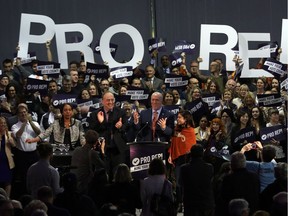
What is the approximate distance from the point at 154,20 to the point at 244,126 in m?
9.70

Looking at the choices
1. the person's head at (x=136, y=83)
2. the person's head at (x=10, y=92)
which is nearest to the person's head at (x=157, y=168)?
the person's head at (x=10, y=92)

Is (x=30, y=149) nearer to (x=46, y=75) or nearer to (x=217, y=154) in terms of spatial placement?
(x=217, y=154)

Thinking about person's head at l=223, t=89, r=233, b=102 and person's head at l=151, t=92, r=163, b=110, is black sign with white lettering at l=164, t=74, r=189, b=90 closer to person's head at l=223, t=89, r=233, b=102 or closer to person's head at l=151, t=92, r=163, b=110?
person's head at l=223, t=89, r=233, b=102

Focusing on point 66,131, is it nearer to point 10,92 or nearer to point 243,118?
point 10,92

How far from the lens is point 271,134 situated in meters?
16.5

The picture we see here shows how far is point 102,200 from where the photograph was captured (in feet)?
44.1

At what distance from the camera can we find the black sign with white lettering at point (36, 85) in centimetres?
1895

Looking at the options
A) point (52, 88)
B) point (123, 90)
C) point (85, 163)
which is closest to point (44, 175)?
point (85, 163)

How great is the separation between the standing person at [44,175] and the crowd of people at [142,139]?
0.01 metres

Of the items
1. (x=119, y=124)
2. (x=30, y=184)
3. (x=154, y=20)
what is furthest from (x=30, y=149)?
(x=154, y=20)

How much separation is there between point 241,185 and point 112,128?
3.75 meters

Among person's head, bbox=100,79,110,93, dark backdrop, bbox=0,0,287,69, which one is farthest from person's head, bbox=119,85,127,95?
dark backdrop, bbox=0,0,287,69

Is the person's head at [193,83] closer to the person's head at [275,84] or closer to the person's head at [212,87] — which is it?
the person's head at [212,87]

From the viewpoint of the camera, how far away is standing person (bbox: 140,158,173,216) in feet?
43.7
